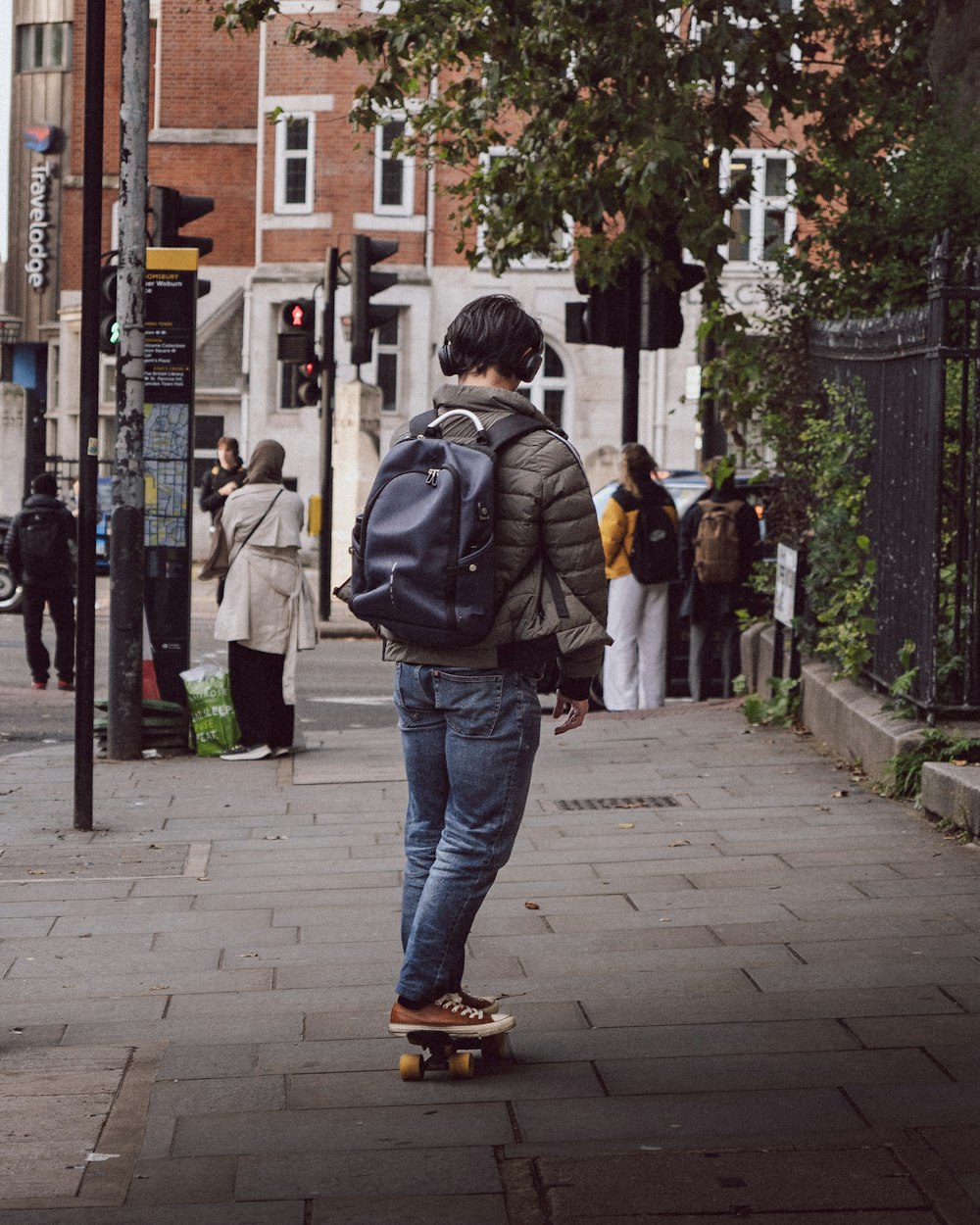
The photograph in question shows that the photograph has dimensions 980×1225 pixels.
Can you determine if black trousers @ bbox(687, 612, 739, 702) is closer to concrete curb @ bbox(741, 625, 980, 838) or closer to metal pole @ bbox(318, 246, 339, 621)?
concrete curb @ bbox(741, 625, 980, 838)

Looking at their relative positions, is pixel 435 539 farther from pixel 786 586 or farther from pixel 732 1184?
pixel 786 586

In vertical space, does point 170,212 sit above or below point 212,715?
above

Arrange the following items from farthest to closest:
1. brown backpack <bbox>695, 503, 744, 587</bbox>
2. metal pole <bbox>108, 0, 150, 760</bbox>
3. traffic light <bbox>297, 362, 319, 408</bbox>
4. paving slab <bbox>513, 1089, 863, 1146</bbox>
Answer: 1. traffic light <bbox>297, 362, 319, 408</bbox>
2. brown backpack <bbox>695, 503, 744, 587</bbox>
3. metal pole <bbox>108, 0, 150, 760</bbox>
4. paving slab <bbox>513, 1089, 863, 1146</bbox>

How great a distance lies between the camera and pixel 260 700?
10.7 metres

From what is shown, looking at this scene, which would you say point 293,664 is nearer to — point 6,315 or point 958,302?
point 958,302

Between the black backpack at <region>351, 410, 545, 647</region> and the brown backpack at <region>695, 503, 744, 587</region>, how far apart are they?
28.8 feet

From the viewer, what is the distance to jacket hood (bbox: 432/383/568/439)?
4391 mm

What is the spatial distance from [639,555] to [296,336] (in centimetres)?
895

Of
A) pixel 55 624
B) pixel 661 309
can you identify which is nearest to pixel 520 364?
pixel 661 309

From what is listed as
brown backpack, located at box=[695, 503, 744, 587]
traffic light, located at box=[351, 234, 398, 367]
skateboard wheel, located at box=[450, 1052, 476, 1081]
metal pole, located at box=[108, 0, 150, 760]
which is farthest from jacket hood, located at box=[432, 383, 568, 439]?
traffic light, located at box=[351, 234, 398, 367]

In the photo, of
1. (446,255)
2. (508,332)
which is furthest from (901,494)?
(446,255)

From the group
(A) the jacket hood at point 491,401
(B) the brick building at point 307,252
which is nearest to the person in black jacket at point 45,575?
(A) the jacket hood at point 491,401

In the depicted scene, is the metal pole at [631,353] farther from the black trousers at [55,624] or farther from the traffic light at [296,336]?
the traffic light at [296,336]

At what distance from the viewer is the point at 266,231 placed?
121 feet
